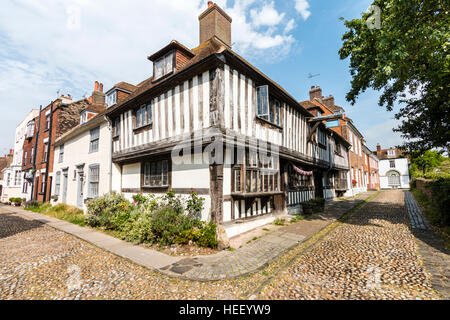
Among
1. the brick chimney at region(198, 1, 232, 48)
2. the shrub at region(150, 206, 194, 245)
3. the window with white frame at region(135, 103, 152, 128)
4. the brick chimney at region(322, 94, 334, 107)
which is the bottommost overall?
the shrub at region(150, 206, 194, 245)

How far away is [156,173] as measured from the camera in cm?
796

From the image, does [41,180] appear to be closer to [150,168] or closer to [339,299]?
[150,168]

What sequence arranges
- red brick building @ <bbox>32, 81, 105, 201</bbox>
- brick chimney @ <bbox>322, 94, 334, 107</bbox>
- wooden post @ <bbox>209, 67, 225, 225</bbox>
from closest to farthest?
wooden post @ <bbox>209, 67, 225, 225</bbox>
red brick building @ <bbox>32, 81, 105, 201</bbox>
brick chimney @ <bbox>322, 94, 334, 107</bbox>

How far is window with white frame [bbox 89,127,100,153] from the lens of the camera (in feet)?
36.3

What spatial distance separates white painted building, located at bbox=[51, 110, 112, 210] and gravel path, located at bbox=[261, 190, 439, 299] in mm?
9144

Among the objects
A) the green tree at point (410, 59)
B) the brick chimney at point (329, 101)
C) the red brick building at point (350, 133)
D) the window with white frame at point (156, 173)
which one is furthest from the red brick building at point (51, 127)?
the brick chimney at point (329, 101)

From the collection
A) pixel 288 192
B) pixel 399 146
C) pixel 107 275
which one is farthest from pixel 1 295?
pixel 399 146

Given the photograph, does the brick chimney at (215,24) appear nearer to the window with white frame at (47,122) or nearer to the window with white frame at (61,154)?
the window with white frame at (61,154)

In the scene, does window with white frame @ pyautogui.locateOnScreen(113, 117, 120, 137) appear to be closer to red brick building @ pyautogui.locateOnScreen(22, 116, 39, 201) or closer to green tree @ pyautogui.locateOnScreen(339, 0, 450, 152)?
green tree @ pyautogui.locateOnScreen(339, 0, 450, 152)

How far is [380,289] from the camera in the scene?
3197 millimetres

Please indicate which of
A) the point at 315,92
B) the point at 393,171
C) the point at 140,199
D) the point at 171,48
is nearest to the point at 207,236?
the point at 140,199

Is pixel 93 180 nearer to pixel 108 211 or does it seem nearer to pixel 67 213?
pixel 67 213

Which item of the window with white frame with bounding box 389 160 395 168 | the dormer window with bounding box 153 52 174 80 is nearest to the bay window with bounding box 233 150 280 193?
the dormer window with bounding box 153 52 174 80

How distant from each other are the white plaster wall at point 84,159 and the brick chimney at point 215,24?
6747 mm
